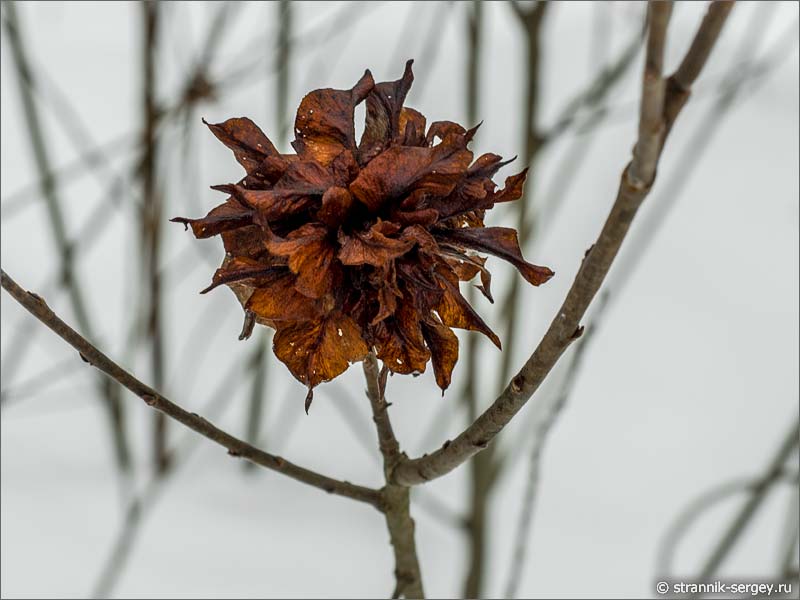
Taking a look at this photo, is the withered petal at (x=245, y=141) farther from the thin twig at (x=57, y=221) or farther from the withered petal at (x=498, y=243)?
the thin twig at (x=57, y=221)

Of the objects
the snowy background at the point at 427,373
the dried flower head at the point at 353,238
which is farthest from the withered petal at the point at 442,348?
the snowy background at the point at 427,373

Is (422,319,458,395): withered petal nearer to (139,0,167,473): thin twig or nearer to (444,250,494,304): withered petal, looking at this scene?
(444,250,494,304): withered petal

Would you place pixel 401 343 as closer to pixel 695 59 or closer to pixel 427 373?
pixel 695 59

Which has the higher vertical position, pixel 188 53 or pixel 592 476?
pixel 188 53

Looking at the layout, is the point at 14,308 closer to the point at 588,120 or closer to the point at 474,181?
the point at 588,120

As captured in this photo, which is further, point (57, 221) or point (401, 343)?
point (57, 221)

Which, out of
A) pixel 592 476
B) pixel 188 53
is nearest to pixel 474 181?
pixel 592 476

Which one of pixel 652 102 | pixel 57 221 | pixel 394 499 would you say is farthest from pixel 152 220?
pixel 652 102
